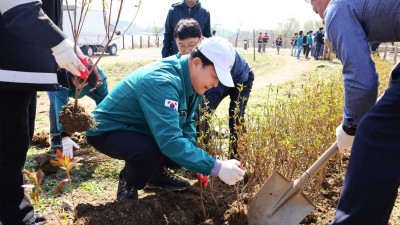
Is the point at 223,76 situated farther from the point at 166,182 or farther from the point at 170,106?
the point at 166,182

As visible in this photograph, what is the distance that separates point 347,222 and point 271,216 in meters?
0.97

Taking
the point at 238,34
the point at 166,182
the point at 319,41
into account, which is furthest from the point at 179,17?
the point at 238,34

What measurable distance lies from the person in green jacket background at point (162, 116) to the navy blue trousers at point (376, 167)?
75 centimetres

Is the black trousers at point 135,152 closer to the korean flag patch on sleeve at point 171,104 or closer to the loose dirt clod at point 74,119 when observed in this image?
the loose dirt clod at point 74,119

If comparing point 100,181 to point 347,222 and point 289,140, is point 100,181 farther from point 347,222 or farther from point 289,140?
point 347,222

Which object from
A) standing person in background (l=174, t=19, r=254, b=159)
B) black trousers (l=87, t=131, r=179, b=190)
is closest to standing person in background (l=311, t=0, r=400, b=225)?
black trousers (l=87, t=131, r=179, b=190)

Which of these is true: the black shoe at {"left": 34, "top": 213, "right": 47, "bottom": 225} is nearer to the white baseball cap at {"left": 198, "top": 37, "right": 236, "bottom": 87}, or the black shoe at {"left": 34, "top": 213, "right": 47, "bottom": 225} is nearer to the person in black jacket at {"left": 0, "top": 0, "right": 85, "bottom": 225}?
the person in black jacket at {"left": 0, "top": 0, "right": 85, "bottom": 225}

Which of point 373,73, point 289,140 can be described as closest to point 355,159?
point 373,73

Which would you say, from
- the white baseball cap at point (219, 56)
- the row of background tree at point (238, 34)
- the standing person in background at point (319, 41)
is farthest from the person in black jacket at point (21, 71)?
the standing person in background at point (319, 41)

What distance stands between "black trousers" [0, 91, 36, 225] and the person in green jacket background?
0.52 meters

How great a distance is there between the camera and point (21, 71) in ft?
6.29

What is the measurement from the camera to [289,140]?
8.39ft

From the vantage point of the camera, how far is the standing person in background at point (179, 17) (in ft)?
15.5

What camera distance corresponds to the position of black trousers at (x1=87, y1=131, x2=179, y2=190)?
7.95 feet
